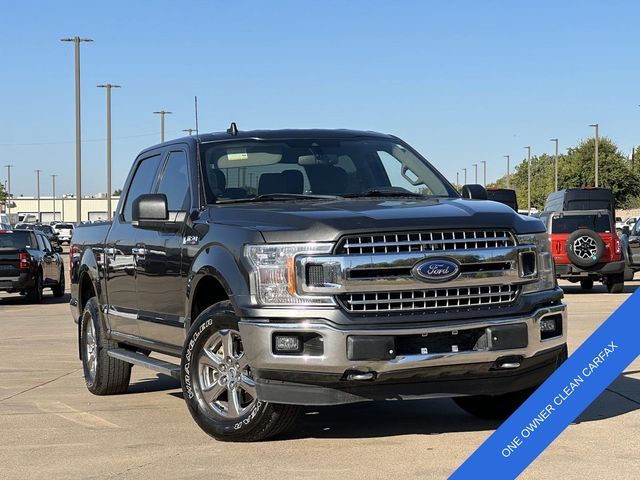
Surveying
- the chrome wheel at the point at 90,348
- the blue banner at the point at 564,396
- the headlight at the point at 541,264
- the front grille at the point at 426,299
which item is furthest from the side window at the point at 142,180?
the blue banner at the point at 564,396

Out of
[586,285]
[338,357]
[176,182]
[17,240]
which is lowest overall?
[586,285]

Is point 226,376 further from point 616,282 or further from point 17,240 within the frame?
point 17,240

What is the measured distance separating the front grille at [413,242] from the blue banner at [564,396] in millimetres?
3238

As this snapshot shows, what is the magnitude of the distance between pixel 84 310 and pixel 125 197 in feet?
3.65

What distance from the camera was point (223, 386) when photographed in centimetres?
706

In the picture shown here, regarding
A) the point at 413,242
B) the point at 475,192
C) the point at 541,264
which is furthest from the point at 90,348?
the point at 541,264

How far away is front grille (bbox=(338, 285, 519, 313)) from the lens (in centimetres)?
655

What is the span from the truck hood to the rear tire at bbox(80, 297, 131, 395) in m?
2.47

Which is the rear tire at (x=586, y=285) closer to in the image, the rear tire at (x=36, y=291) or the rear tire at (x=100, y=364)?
the rear tire at (x=36, y=291)

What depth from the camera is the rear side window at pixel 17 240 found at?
973 inches

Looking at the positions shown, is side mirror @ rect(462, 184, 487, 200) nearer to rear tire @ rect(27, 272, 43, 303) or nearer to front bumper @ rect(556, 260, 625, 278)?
front bumper @ rect(556, 260, 625, 278)

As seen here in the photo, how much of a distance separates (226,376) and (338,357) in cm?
93

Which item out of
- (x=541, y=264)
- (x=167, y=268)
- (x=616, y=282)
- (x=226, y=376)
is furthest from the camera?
(x=616, y=282)

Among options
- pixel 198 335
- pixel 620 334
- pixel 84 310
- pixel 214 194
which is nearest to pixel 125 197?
pixel 84 310
